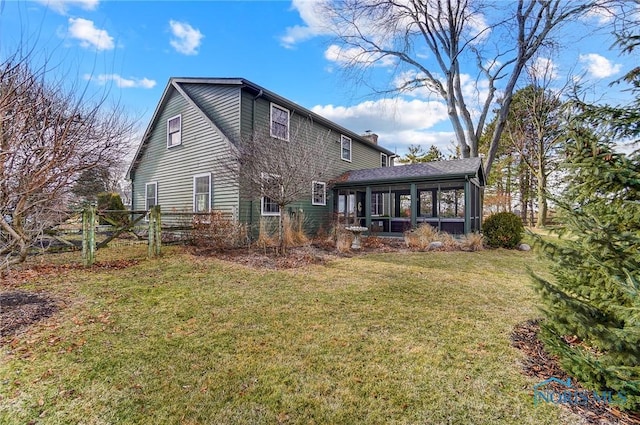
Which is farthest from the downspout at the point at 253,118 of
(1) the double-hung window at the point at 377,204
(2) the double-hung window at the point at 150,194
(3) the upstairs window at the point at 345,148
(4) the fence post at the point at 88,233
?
(1) the double-hung window at the point at 377,204

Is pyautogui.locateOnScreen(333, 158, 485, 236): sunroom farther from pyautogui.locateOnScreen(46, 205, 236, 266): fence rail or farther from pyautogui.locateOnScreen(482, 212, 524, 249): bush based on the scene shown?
pyautogui.locateOnScreen(46, 205, 236, 266): fence rail

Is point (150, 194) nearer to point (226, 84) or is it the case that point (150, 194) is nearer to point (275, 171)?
point (226, 84)

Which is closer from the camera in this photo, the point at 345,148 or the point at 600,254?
the point at 600,254

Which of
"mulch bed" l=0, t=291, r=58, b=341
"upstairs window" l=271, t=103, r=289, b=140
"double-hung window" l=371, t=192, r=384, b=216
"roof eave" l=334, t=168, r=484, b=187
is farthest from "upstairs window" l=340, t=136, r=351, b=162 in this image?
"mulch bed" l=0, t=291, r=58, b=341

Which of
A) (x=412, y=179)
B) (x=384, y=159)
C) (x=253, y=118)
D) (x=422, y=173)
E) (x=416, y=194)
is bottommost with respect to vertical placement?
(x=416, y=194)

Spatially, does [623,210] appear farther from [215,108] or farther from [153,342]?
[215,108]

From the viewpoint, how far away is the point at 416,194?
13023mm

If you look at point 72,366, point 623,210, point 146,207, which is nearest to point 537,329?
point 623,210

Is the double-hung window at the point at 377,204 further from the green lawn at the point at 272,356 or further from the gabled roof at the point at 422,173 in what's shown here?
the green lawn at the point at 272,356

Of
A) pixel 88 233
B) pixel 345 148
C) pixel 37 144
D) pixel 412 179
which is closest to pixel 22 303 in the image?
pixel 37 144

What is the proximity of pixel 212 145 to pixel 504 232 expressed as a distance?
11.5m

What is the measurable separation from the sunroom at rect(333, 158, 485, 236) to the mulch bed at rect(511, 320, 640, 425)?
7996mm

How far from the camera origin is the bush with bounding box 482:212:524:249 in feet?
34.6

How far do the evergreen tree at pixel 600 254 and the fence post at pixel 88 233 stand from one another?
27.2 ft
